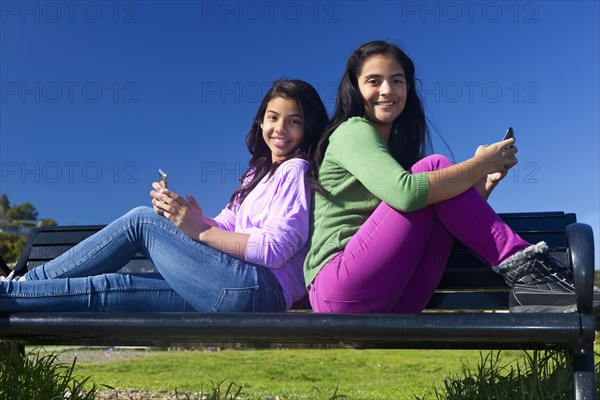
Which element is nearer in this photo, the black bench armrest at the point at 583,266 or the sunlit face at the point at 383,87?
the black bench armrest at the point at 583,266

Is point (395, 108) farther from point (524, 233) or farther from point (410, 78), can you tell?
point (524, 233)

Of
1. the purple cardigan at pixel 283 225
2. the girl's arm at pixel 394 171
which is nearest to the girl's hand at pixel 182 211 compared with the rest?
the purple cardigan at pixel 283 225

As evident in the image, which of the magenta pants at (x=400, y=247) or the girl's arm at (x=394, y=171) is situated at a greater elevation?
Result: the girl's arm at (x=394, y=171)

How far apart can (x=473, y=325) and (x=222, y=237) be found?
1.04 m

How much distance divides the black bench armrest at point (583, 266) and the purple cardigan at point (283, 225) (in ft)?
3.39

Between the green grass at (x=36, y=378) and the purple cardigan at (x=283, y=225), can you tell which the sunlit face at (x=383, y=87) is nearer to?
the purple cardigan at (x=283, y=225)

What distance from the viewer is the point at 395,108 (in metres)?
2.71

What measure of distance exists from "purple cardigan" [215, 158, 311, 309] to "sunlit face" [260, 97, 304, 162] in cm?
16

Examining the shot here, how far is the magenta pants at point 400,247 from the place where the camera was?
7.66 feet

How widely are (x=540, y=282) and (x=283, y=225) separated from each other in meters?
1.03

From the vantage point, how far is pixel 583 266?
2.26 m

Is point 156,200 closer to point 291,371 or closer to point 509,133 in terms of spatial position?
Answer: point 509,133

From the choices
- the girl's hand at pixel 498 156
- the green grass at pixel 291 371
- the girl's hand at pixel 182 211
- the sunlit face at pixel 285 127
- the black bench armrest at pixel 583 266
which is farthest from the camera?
the green grass at pixel 291 371

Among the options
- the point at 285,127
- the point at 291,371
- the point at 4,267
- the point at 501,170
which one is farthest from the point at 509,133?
the point at 291,371
